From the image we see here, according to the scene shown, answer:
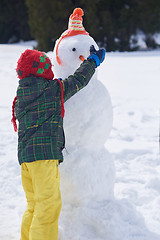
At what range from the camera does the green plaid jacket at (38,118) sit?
147 centimetres

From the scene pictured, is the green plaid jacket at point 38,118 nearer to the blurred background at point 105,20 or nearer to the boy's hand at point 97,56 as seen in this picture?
the boy's hand at point 97,56

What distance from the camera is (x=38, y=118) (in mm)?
1481

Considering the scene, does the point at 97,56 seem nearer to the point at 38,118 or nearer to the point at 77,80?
the point at 77,80

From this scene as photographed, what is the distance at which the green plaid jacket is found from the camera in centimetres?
147

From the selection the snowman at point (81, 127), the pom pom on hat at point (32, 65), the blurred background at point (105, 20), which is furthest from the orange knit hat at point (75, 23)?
the blurred background at point (105, 20)

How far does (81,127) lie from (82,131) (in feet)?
0.08

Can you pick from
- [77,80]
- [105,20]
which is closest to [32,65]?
[77,80]

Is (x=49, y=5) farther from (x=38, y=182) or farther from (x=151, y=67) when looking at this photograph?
(x=38, y=182)

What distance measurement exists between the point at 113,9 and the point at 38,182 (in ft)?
37.6

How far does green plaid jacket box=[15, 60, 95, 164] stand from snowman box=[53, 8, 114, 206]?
0.31 metres

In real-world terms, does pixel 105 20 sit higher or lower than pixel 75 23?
higher

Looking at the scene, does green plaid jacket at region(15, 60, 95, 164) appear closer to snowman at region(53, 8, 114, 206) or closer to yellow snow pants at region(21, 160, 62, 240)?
yellow snow pants at region(21, 160, 62, 240)

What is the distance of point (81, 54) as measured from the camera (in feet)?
6.01

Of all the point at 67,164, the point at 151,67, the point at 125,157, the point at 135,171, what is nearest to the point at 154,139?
the point at 125,157
